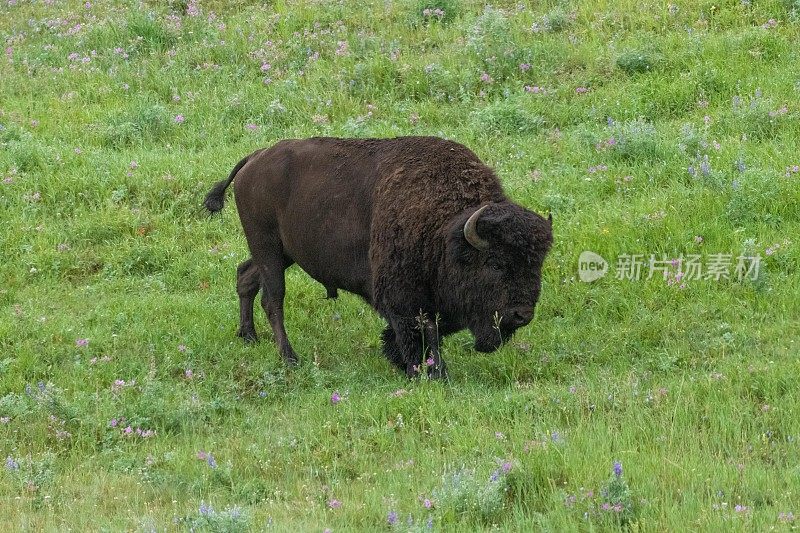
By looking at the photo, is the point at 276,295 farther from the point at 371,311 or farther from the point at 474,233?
the point at 474,233

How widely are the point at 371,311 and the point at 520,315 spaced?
2665 mm

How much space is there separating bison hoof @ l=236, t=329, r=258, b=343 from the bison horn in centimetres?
284

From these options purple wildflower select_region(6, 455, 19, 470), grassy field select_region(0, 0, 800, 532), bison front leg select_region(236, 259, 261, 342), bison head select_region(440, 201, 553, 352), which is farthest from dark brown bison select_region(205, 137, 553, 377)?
purple wildflower select_region(6, 455, 19, 470)

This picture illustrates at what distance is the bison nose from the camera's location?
817cm

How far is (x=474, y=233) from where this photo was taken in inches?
322

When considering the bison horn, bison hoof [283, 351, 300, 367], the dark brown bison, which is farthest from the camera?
bison hoof [283, 351, 300, 367]

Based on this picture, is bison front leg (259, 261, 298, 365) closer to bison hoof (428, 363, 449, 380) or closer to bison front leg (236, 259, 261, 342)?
bison front leg (236, 259, 261, 342)

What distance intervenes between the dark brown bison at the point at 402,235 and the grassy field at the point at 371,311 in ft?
1.47

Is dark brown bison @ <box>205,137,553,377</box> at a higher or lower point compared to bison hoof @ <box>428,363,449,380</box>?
higher

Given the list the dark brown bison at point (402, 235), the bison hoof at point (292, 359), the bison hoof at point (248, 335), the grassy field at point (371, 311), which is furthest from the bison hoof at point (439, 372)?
the bison hoof at point (248, 335)

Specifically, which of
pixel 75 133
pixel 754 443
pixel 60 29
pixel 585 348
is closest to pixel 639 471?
pixel 754 443

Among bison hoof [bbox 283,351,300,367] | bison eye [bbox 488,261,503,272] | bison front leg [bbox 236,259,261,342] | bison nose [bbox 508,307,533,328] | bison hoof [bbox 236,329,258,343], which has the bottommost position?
bison hoof [bbox 236,329,258,343]

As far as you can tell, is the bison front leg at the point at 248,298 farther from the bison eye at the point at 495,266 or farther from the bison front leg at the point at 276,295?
the bison eye at the point at 495,266

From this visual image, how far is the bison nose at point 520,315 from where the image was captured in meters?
8.17
